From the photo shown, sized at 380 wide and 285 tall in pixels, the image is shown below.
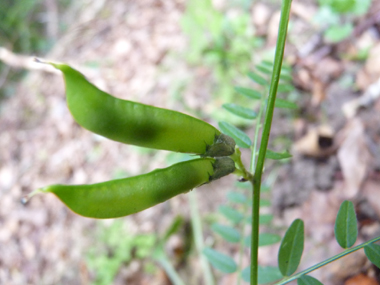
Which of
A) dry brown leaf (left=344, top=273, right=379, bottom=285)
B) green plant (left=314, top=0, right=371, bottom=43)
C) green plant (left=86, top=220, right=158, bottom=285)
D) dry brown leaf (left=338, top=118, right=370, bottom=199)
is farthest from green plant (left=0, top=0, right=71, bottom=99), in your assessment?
dry brown leaf (left=344, top=273, right=379, bottom=285)

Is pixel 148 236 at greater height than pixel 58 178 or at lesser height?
greater

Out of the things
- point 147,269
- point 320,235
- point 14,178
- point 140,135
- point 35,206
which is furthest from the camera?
point 14,178

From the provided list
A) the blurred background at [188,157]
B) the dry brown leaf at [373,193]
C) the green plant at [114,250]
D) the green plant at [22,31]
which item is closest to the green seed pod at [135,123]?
the blurred background at [188,157]

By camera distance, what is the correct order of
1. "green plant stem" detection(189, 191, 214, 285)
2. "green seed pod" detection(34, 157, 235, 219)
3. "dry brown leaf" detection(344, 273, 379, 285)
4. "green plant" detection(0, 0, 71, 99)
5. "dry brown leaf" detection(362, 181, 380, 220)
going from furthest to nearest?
1. "green plant" detection(0, 0, 71, 99)
2. "green plant stem" detection(189, 191, 214, 285)
3. "dry brown leaf" detection(362, 181, 380, 220)
4. "dry brown leaf" detection(344, 273, 379, 285)
5. "green seed pod" detection(34, 157, 235, 219)

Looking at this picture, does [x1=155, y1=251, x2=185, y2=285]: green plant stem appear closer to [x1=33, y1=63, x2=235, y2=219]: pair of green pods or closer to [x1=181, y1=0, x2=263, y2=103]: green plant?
[x1=181, y1=0, x2=263, y2=103]: green plant

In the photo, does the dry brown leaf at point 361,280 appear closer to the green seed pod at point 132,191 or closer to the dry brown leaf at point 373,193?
the dry brown leaf at point 373,193

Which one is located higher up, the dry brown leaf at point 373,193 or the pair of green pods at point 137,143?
the pair of green pods at point 137,143

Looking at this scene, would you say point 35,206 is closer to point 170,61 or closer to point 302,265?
point 170,61

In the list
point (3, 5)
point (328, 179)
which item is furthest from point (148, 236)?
point (3, 5)
